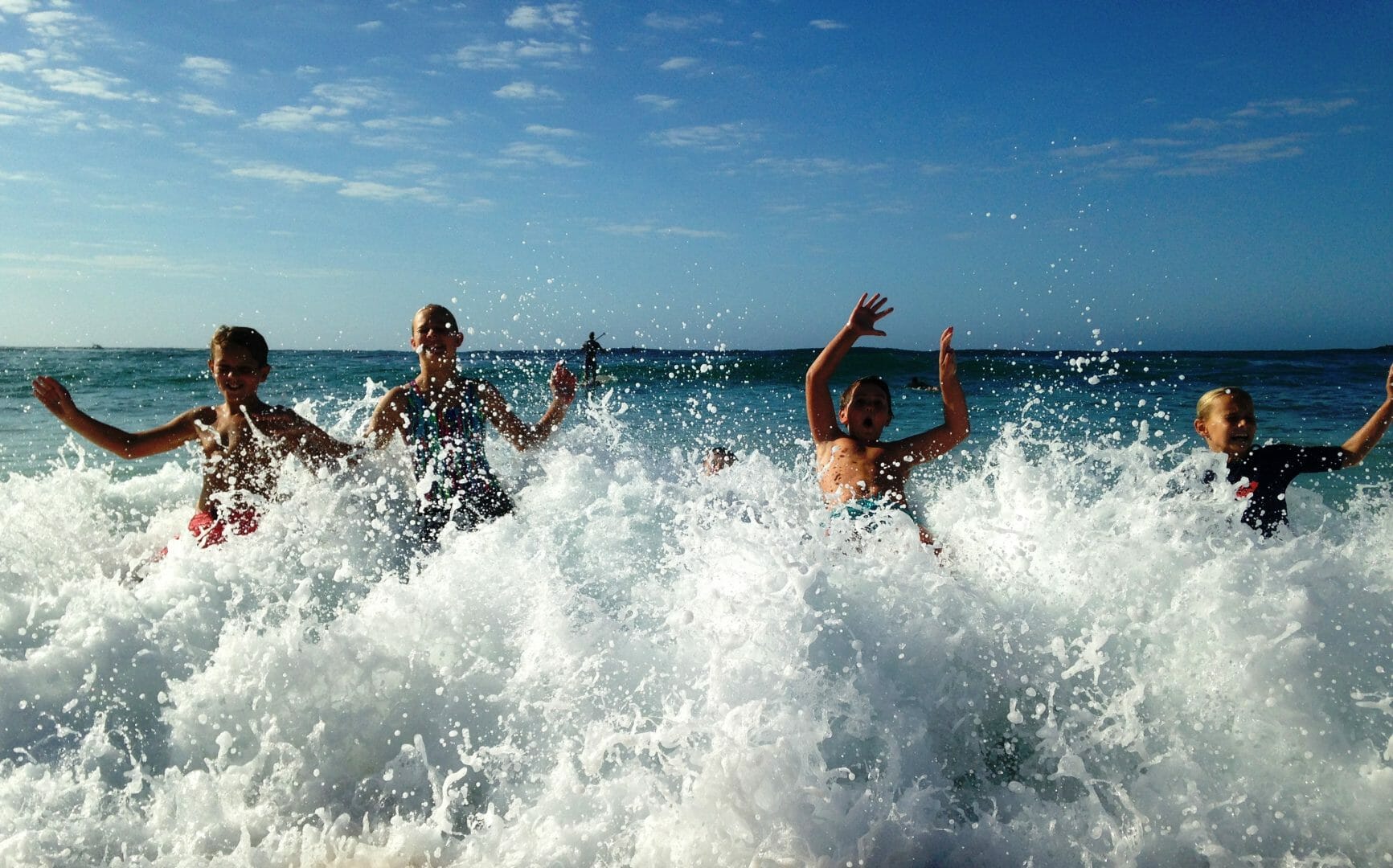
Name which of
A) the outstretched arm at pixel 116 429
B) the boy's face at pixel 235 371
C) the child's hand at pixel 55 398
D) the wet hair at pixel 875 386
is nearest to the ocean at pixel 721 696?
the boy's face at pixel 235 371

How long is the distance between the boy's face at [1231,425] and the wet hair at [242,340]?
16.2ft

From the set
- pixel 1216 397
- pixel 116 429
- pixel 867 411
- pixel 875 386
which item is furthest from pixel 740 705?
pixel 116 429

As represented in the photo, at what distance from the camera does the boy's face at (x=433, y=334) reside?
14.7ft

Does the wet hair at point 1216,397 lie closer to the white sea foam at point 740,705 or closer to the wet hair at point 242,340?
the white sea foam at point 740,705

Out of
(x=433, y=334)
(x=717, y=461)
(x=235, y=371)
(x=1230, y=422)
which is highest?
(x=433, y=334)

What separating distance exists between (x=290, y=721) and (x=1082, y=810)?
113 inches

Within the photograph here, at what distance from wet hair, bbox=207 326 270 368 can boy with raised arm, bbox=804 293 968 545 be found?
2798mm

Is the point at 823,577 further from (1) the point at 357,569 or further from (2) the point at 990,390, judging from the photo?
(2) the point at 990,390

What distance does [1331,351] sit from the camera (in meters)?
28.5

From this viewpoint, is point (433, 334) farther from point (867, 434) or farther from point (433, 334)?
point (867, 434)

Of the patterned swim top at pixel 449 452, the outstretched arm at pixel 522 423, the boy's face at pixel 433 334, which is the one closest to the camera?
the boy's face at pixel 433 334

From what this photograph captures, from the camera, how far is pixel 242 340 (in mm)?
4406

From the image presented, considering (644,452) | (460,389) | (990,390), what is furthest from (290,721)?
(990,390)

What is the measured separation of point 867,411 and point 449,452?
223cm
